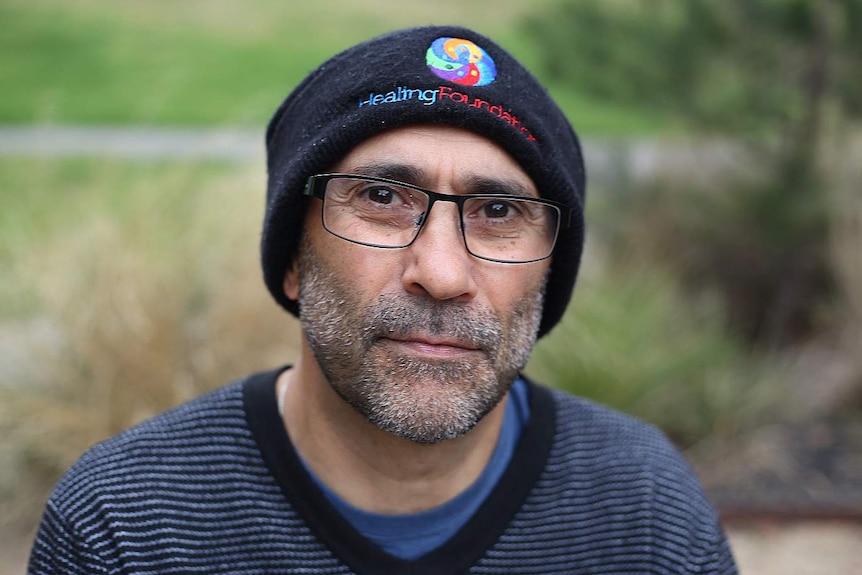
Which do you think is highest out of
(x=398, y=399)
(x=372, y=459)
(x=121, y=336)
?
(x=398, y=399)

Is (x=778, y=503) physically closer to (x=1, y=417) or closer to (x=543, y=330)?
(x=543, y=330)

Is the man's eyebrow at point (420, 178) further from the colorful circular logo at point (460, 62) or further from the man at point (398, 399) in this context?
the colorful circular logo at point (460, 62)

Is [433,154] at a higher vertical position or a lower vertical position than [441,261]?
higher

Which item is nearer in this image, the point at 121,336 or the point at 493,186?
the point at 493,186

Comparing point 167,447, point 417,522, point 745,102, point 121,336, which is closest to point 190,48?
point 745,102

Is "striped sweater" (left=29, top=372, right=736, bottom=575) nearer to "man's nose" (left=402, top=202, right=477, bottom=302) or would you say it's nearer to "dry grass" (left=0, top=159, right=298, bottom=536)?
"man's nose" (left=402, top=202, right=477, bottom=302)

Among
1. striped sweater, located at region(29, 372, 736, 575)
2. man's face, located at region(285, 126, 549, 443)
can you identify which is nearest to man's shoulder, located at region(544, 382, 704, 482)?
striped sweater, located at region(29, 372, 736, 575)

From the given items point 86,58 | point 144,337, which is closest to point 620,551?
point 144,337

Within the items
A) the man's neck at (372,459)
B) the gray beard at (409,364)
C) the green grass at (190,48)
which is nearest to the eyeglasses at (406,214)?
the gray beard at (409,364)

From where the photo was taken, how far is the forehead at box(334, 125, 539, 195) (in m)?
1.90

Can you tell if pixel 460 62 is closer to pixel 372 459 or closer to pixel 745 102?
pixel 372 459

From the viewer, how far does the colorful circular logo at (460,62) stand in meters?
1.93

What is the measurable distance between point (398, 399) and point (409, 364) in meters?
0.07

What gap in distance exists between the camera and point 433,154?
6.26ft
